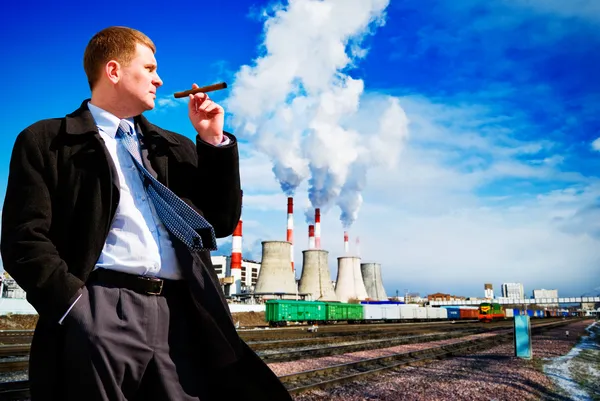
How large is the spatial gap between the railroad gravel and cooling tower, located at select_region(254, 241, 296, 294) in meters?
32.1

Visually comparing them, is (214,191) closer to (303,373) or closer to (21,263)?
(21,263)

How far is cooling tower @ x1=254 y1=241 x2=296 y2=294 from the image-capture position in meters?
44.4

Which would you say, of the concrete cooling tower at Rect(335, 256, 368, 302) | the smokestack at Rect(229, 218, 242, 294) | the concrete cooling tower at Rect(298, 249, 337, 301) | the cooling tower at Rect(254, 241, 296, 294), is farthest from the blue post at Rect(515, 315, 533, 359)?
the concrete cooling tower at Rect(335, 256, 368, 302)

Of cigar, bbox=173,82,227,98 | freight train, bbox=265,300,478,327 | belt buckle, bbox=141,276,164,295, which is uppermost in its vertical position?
cigar, bbox=173,82,227,98

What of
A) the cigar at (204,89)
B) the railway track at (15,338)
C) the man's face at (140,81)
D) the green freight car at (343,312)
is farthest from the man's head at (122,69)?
the green freight car at (343,312)

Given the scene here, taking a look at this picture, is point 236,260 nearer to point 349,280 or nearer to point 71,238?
point 349,280

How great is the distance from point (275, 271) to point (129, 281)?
143 ft

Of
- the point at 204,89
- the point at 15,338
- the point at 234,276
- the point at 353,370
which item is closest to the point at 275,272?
the point at 234,276

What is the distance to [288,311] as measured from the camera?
32.0 meters

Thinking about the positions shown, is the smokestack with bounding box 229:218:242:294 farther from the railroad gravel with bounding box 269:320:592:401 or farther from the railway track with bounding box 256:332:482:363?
the railroad gravel with bounding box 269:320:592:401

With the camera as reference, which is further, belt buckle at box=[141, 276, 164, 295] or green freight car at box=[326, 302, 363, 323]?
green freight car at box=[326, 302, 363, 323]

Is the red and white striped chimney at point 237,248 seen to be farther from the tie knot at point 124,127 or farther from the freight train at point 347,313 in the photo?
the tie knot at point 124,127

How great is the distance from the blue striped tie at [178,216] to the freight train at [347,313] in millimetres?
30464

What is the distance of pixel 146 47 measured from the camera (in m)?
1.75
